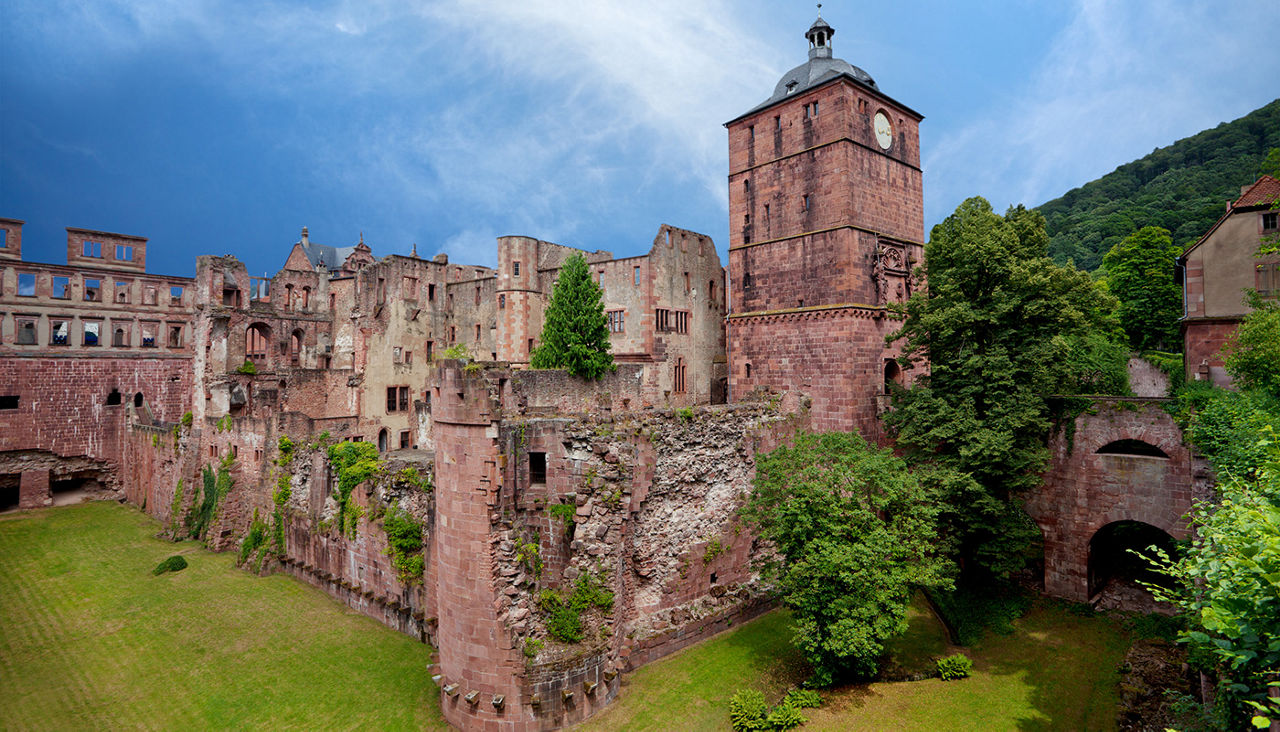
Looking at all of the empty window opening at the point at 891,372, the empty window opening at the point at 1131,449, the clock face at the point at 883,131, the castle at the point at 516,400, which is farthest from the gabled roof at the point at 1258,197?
the clock face at the point at 883,131

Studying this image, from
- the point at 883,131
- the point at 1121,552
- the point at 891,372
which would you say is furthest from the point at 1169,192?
the point at 1121,552

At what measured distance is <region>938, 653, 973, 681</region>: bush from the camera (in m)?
17.6

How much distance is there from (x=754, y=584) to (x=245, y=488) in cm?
2314

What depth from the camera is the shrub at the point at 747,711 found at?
1531 cm

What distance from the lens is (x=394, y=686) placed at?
58.2 feet

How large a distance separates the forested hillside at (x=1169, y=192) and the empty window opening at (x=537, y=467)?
52261mm

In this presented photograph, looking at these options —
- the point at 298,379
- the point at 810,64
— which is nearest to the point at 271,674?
the point at 298,379

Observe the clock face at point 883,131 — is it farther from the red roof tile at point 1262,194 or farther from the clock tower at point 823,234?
the red roof tile at point 1262,194

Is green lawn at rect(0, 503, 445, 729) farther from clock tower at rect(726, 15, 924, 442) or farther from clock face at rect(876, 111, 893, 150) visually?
clock face at rect(876, 111, 893, 150)

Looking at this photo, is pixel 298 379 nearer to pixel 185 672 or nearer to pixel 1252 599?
pixel 185 672

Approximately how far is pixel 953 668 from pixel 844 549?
4.62 metres

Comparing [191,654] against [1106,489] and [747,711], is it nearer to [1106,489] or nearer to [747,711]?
[747,711]

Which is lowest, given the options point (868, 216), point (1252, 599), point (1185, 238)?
point (1252, 599)

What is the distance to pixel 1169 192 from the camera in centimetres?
6166
